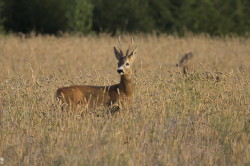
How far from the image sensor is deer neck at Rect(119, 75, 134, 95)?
10680 millimetres

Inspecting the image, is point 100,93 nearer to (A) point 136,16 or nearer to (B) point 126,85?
(B) point 126,85

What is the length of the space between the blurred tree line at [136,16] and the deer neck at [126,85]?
24949mm

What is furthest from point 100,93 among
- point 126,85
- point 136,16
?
point 136,16

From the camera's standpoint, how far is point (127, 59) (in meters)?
10.8

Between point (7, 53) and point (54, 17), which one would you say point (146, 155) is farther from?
point (54, 17)

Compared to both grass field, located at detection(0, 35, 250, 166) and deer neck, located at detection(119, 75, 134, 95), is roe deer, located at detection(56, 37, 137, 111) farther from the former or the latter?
grass field, located at detection(0, 35, 250, 166)

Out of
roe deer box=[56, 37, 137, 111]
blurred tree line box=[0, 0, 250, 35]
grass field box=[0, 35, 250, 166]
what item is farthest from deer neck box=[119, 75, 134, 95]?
blurred tree line box=[0, 0, 250, 35]

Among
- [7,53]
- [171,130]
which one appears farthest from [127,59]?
[7,53]

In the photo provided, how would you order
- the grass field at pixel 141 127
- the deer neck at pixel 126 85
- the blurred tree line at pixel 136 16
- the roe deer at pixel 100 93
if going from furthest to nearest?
the blurred tree line at pixel 136 16, the deer neck at pixel 126 85, the roe deer at pixel 100 93, the grass field at pixel 141 127

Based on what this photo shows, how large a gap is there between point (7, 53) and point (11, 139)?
46.5ft

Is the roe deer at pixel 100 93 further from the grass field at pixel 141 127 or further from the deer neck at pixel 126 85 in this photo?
the grass field at pixel 141 127

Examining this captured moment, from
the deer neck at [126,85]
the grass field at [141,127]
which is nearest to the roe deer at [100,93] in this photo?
A: the deer neck at [126,85]

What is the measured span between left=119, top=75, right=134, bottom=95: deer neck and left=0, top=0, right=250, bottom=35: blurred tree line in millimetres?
24949

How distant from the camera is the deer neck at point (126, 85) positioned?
1068 cm
